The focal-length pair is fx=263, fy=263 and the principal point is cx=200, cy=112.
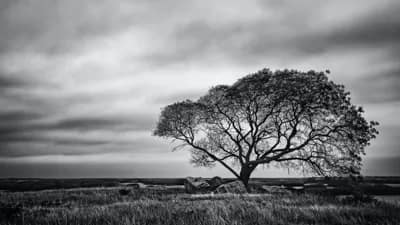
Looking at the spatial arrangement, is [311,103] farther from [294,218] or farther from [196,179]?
[294,218]

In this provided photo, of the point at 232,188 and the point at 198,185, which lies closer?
the point at 232,188

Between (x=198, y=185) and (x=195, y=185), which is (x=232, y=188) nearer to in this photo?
(x=198, y=185)

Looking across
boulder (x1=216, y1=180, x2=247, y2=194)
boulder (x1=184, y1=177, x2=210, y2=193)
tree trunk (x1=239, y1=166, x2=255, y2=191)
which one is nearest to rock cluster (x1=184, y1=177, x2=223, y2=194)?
boulder (x1=184, y1=177, x2=210, y2=193)

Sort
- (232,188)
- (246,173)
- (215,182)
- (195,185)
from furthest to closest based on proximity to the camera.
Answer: (215,182), (246,173), (195,185), (232,188)

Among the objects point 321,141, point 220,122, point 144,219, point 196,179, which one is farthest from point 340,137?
point 144,219

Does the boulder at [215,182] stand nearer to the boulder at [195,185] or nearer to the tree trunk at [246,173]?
the boulder at [195,185]

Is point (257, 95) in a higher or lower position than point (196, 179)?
higher

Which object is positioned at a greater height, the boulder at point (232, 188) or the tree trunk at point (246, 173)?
the tree trunk at point (246, 173)

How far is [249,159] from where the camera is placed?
2919 cm

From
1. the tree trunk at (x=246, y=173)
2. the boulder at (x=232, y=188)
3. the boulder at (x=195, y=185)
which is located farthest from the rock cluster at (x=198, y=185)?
the boulder at (x=232, y=188)

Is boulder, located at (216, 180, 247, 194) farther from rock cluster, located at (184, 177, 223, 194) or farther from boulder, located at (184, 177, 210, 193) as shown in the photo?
boulder, located at (184, 177, 210, 193)

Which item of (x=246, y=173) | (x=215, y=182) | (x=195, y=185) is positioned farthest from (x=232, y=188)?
(x=215, y=182)

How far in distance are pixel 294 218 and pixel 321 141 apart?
64.5ft

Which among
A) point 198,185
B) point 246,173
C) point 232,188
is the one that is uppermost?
point 246,173
